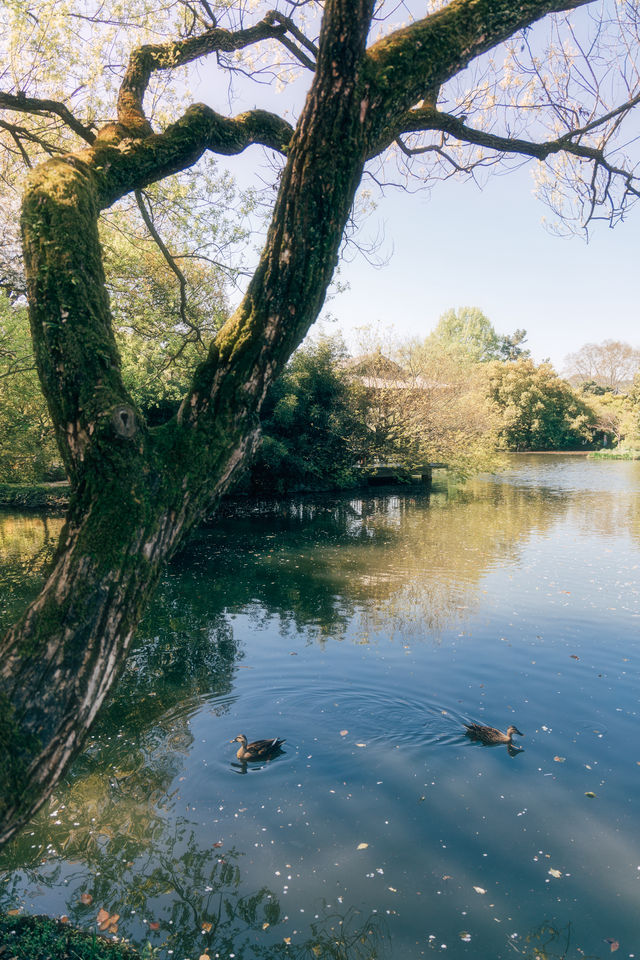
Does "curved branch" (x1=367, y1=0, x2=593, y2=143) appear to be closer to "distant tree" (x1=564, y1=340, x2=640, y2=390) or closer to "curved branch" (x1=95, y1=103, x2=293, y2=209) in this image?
"curved branch" (x1=95, y1=103, x2=293, y2=209)

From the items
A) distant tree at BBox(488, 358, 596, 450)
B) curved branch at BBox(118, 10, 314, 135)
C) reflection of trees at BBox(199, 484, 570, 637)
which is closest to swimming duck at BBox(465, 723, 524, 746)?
reflection of trees at BBox(199, 484, 570, 637)

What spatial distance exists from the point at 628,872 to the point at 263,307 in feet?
17.5

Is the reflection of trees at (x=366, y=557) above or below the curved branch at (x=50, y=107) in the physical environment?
below

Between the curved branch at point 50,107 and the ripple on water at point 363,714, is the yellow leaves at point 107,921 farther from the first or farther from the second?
the curved branch at point 50,107

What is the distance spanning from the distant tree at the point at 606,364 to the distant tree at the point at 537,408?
1458 centimetres

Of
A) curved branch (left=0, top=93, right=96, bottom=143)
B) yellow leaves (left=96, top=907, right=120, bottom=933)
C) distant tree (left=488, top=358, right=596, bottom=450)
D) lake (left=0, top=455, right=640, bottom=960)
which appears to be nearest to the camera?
yellow leaves (left=96, top=907, right=120, bottom=933)

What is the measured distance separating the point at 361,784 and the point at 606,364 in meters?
79.6

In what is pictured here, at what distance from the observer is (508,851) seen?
5348 millimetres

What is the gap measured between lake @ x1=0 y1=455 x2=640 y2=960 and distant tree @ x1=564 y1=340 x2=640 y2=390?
69.1 metres

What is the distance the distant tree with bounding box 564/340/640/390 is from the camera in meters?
74.3

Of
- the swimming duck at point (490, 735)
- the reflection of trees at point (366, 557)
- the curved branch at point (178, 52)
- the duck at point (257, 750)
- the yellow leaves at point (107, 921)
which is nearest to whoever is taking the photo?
the curved branch at point (178, 52)

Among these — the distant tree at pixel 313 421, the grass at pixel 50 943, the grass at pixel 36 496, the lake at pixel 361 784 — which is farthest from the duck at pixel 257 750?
the distant tree at pixel 313 421

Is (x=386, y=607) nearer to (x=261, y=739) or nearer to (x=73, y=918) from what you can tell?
(x=261, y=739)

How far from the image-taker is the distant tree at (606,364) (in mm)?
74312
